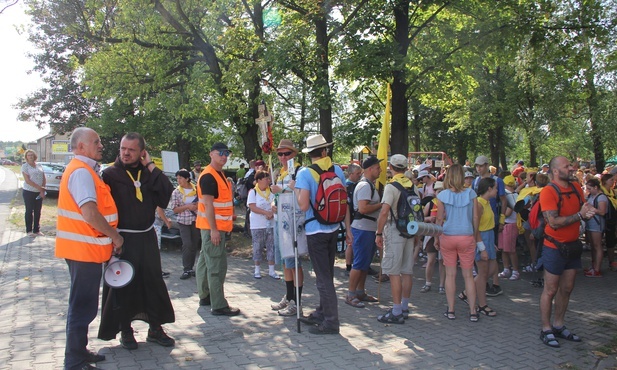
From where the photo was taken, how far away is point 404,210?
5.76 meters

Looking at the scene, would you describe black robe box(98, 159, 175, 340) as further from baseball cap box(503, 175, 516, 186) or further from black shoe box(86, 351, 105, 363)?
baseball cap box(503, 175, 516, 186)

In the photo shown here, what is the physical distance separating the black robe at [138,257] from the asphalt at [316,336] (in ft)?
1.20

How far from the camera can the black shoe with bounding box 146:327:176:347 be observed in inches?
189

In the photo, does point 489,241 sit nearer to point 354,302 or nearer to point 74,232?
Answer: point 354,302

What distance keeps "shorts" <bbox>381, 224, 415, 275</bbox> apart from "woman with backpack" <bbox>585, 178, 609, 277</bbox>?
4.66m

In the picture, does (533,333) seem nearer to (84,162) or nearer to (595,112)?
(84,162)

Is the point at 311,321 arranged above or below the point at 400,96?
below

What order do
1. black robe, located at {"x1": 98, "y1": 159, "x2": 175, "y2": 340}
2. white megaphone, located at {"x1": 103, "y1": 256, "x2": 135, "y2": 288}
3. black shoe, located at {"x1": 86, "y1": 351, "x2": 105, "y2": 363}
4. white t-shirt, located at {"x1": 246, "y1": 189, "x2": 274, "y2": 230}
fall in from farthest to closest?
1. white t-shirt, located at {"x1": 246, "y1": 189, "x2": 274, "y2": 230}
2. black robe, located at {"x1": 98, "y1": 159, "x2": 175, "y2": 340}
3. white megaphone, located at {"x1": 103, "y1": 256, "x2": 135, "y2": 288}
4. black shoe, located at {"x1": 86, "y1": 351, "x2": 105, "y2": 363}

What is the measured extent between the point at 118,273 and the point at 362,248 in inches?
132

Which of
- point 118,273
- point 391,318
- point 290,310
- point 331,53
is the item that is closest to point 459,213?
point 391,318

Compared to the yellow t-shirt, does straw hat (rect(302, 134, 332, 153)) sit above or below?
above

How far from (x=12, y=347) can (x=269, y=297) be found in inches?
132

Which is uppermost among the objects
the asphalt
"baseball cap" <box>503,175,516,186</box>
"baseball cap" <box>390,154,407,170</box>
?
"baseball cap" <box>390,154,407,170</box>

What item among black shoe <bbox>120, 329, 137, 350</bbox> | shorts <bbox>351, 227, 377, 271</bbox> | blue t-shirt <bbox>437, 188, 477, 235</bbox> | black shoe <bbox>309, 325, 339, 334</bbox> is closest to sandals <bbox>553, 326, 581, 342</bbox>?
blue t-shirt <bbox>437, 188, 477, 235</bbox>
